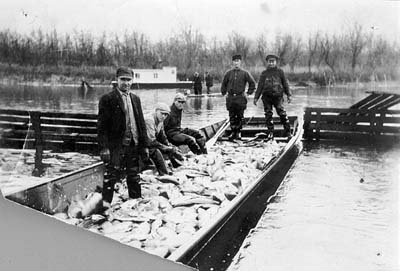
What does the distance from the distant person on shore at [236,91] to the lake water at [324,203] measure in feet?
0.14

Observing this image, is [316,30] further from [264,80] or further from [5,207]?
[5,207]

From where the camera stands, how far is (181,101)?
2227 mm

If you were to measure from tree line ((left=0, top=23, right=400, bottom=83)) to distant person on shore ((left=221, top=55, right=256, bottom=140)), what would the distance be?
133 millimetres

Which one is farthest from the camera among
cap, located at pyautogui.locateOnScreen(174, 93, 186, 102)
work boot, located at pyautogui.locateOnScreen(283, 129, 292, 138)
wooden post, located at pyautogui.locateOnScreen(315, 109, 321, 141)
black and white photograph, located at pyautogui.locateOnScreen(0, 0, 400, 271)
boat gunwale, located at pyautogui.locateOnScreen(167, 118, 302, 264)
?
work boot, located at pyautogui.locateOnScreen(283, 129, 292, 138)

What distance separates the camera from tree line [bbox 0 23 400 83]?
1899 millimetres

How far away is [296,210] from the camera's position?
2.25 meters

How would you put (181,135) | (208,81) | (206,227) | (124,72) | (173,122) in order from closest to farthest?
1. (206,227)
2. (124,72)
3. (208,81)
4. (173,122)
5. (181,135)

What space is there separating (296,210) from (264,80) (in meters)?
0.59

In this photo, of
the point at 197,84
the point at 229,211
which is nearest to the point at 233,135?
the point at 197,84

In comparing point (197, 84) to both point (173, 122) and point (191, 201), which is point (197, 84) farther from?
point (191, 201)

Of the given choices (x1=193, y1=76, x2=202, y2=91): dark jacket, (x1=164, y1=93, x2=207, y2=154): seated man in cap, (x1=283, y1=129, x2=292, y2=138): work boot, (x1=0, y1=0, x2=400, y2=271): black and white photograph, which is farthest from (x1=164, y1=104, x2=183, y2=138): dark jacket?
(x1=283, y1=129, x2=292, y2=138): work boot

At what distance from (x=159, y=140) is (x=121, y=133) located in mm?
391

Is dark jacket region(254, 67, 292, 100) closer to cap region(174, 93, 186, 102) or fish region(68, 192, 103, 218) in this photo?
cap region(174, 93, 186, 102)

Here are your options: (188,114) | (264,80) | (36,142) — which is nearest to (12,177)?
(36,142)
